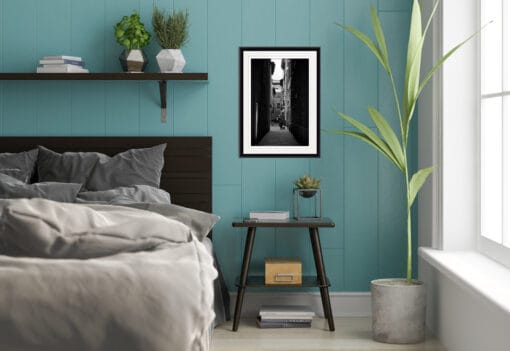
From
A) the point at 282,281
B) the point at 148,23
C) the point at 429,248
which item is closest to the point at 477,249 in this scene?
the point at 429,248

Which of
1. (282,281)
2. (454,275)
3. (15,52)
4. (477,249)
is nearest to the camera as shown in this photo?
(454,275)

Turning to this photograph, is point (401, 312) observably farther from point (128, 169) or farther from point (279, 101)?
point (128, 169)

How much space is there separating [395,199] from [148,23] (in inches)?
71.9

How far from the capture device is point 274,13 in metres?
4.59

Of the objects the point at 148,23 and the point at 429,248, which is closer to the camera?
the point at 429,248

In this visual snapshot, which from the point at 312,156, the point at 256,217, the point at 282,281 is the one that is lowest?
the point at 282,281

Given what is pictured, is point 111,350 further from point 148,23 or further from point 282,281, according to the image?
point 148,23

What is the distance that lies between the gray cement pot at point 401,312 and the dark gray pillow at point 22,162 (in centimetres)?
202

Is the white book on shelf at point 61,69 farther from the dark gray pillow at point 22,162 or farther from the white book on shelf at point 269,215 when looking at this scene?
the white book on shelf at point 269,215

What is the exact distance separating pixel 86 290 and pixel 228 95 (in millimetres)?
2756

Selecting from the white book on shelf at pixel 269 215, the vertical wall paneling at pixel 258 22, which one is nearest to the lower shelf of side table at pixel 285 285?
the white book on shelf at pixel 269 215

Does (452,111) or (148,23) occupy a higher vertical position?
(148,23)

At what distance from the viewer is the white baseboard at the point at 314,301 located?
4594 mm

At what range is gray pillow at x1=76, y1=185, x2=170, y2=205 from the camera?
12.9 feet
